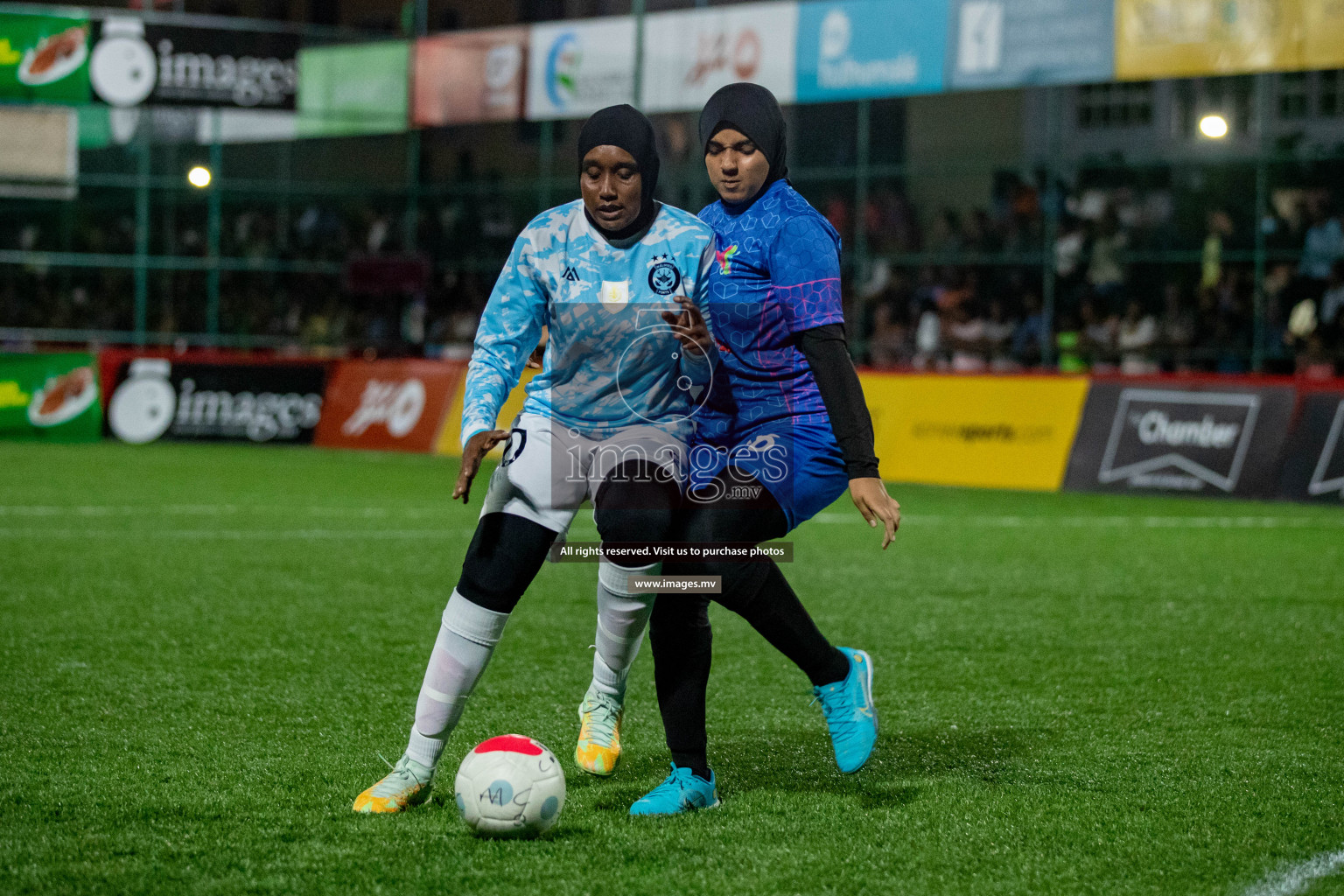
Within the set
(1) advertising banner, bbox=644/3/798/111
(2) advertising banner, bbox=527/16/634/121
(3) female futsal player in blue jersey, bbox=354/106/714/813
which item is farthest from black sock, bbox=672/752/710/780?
(2) advertising banner, bbox=527/16/634/121

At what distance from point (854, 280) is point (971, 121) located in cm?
743

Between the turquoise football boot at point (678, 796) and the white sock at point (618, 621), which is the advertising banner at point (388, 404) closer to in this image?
the white sock at point (618, 621)

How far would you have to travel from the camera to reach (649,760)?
4762 mm

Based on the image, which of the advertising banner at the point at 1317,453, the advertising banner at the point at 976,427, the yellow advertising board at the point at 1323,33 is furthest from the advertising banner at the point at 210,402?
the yellow advertising board at the point at 1323,33

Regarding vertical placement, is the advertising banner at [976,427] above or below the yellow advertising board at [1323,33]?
below

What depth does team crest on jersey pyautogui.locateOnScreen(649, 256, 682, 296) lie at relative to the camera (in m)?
4.04

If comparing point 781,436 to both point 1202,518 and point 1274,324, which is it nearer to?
point 1202,518

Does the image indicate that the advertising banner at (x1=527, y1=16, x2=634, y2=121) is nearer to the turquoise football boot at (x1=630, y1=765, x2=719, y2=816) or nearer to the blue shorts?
the blue shorts

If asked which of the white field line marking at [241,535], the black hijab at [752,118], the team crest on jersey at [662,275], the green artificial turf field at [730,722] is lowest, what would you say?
the white field line marking at [241,535]

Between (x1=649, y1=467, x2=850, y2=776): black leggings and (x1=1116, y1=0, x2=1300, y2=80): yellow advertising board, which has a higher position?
(x1=1116, y1=0, x2=1300, y2=80): yellow advertising board

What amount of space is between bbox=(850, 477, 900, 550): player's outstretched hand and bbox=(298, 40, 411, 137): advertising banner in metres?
21.6

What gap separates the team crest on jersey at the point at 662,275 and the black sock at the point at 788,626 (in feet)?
2.67

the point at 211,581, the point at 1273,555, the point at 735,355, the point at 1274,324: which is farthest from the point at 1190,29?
the point at 735,355

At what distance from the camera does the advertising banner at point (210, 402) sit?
758 inches
